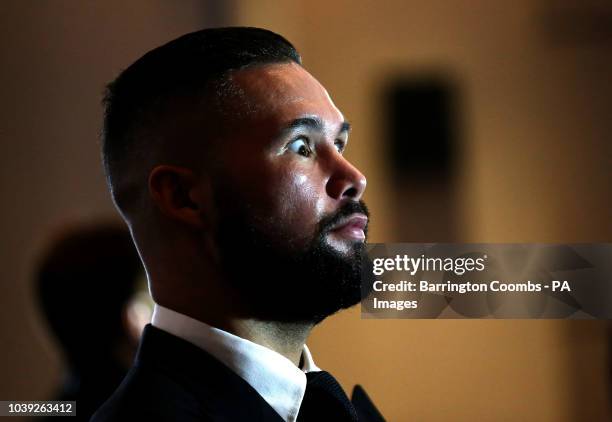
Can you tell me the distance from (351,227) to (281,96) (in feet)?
0.51

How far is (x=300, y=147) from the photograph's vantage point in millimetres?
897

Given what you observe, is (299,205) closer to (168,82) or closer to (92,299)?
(168,82)

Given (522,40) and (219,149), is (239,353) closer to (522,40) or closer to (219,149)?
(219,149)

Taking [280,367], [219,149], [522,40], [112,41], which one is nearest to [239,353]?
[280,367]

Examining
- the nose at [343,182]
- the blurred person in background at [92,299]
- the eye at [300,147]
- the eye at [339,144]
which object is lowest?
the blurred person in background at [92,299]

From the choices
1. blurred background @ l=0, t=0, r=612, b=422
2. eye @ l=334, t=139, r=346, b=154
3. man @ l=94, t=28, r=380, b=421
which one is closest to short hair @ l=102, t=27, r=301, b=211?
man @ l=94, t=28, r=380, b=421

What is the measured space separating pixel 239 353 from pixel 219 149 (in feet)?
0.68

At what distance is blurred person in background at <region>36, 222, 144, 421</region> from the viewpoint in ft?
4.03

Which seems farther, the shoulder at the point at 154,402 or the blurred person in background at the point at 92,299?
the blurred person in background at the point at 92,299

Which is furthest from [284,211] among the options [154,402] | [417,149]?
[417,149]

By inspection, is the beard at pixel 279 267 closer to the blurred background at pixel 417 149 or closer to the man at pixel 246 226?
the man at pixel 246 226

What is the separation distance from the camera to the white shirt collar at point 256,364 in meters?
0.85

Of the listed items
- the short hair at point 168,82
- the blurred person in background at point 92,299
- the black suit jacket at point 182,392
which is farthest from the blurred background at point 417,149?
the black suit jacket at point 182,392

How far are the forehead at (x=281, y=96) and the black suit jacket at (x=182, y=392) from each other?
253 millimetres
